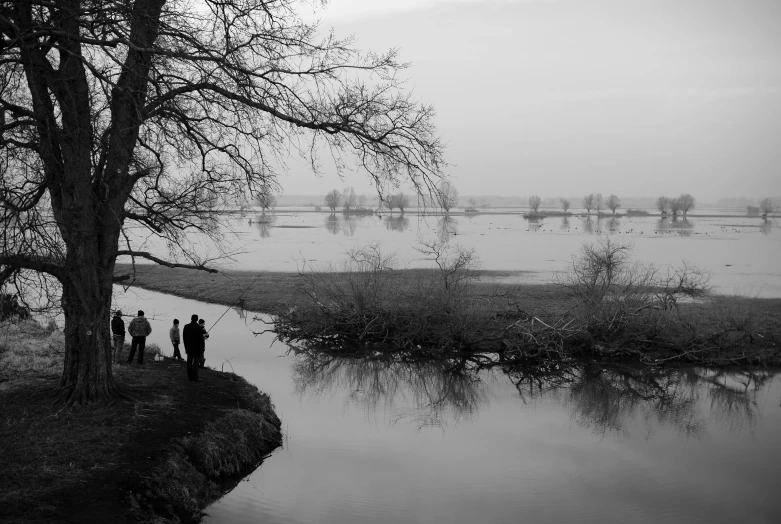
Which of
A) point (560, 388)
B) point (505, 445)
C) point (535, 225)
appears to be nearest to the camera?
point (505, 445)

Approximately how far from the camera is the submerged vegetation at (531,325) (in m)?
22.5

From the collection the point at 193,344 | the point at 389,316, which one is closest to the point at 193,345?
the point at 193,344

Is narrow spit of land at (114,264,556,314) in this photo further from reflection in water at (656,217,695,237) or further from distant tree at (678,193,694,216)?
distant tree at (678,193,694,216)

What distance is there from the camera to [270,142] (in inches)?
457

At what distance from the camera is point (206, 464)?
1161 centimetres

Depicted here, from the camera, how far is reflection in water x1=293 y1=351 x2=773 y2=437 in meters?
17.1

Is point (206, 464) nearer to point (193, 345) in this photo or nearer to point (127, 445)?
point (127, 445)

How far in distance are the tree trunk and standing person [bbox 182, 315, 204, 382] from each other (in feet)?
9.17

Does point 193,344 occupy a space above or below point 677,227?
below

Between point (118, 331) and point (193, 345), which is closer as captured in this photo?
point (193, 345)

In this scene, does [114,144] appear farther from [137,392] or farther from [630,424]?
[630,424]

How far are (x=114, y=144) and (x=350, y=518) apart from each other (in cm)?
808

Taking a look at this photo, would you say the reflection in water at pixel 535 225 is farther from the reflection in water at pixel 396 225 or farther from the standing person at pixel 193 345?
the standing person at pixel 193 345

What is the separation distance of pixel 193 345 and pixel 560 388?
1142 centimetres
